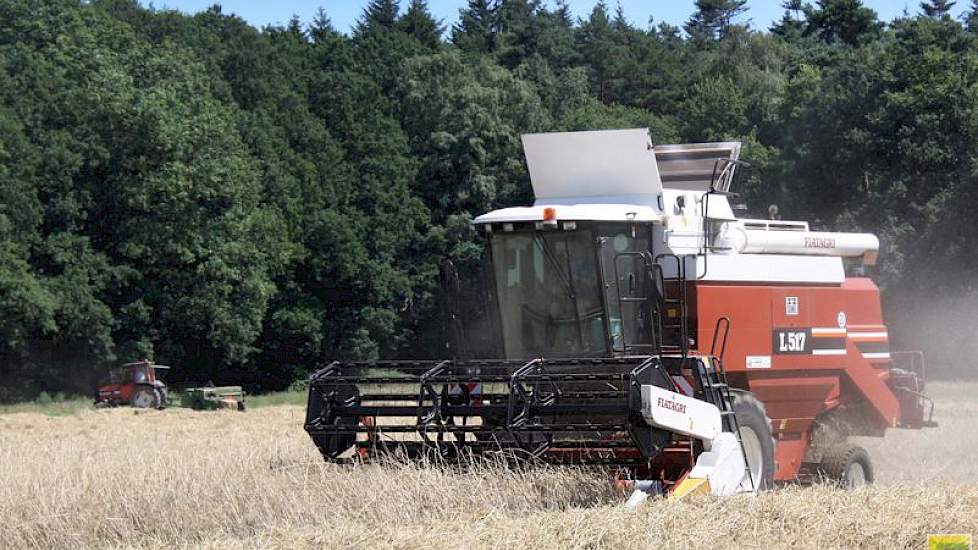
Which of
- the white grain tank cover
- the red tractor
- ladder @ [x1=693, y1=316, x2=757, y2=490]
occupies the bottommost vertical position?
the red tractor

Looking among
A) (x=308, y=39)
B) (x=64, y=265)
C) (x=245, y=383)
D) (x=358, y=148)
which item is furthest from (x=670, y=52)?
(x=64, y=265)

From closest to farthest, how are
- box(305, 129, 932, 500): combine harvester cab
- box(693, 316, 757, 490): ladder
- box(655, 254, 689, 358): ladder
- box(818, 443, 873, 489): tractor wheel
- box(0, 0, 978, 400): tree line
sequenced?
box(305, 129, 932, 500): combine harvester cab < box(693, 316, 757, 490): ladder < box(655, 254, 689, 358): ladder < box(818, 443, 873, 489): tractor wheel < box(0, 0, 978, 400): tree line

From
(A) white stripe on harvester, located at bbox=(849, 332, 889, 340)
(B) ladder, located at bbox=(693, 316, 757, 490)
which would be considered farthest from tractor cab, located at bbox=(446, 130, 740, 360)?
(A) white stripe on harvester, located at bbox=(849, 332, 889, 340)

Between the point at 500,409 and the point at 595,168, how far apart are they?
3.08 m

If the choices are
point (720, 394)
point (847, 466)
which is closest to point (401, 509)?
point (720, 394)

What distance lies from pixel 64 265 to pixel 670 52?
54183 mm

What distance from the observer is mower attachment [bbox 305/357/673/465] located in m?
9.16

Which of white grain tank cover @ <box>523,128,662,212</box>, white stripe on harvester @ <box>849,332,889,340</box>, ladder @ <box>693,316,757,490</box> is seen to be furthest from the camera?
white stripe on harvester @ <box>849,332,889,340</box>

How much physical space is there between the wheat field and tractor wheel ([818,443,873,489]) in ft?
2.01

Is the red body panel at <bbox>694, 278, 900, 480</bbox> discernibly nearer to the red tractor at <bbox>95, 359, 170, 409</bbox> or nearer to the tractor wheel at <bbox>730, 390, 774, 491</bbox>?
the tractor wheel at <bbox>730, 390, 774, 491</bbox>

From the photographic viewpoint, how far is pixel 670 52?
8481 cm

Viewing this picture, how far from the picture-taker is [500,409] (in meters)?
9.38

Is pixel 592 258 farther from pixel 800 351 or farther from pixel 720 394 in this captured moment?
pixel 800 351

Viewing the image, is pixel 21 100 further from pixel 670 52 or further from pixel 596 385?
pixel 670 52
